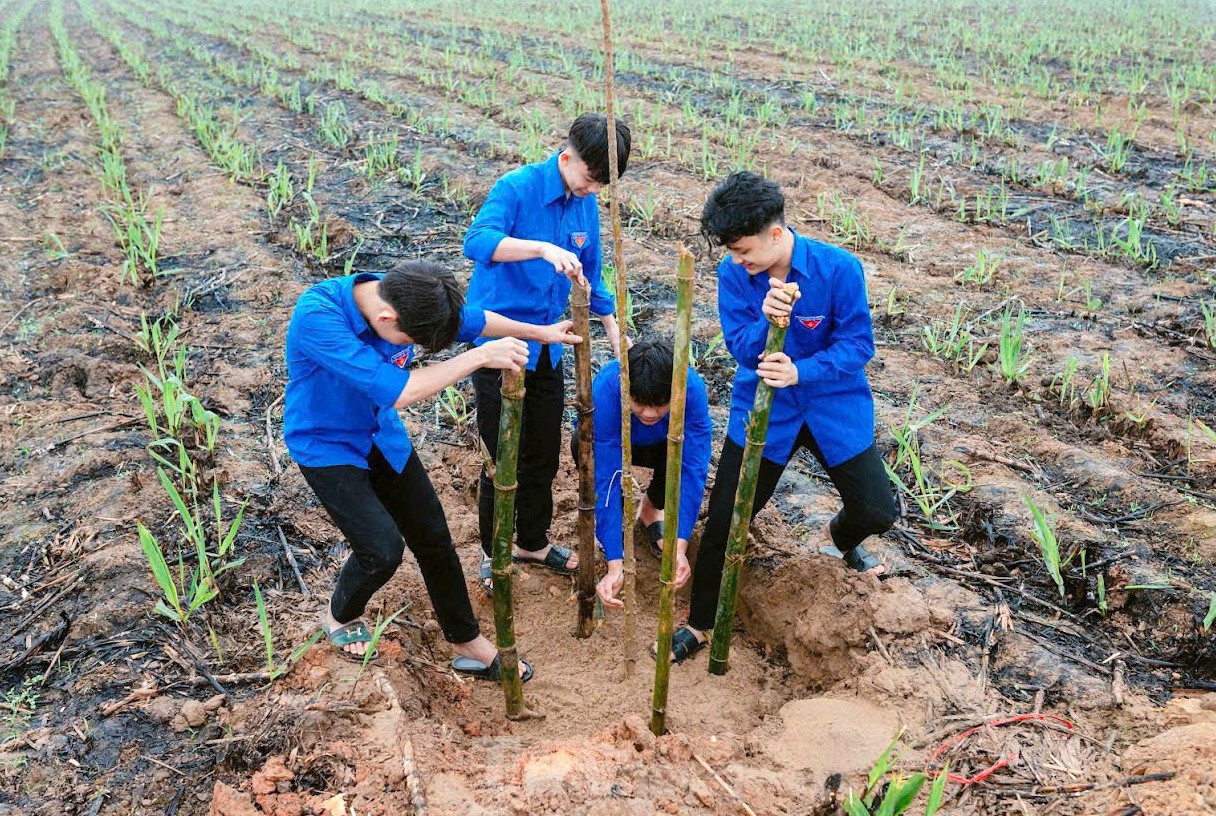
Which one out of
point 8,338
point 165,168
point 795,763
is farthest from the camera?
point 165,168

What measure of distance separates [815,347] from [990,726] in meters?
1.09

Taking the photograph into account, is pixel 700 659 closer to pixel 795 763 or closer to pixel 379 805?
pixel 795 763

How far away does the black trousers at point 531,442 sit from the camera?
2846mm

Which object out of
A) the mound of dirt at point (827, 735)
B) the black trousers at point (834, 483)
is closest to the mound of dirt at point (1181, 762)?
the mound of dirt at point (827, 735)

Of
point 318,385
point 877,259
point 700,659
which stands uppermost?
point 318,385

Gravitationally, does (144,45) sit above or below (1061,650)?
above

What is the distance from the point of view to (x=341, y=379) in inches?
88.8

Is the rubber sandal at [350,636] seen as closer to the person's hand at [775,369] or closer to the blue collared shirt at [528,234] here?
the blue collared shirt at [528,234]

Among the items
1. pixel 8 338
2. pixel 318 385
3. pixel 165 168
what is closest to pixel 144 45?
pixel 165 168

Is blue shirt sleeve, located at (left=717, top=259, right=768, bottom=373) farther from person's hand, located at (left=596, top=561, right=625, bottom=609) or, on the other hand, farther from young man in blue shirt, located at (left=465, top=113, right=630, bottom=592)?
person's hand, located at (left=596, top=561, right=625, bottom=609)

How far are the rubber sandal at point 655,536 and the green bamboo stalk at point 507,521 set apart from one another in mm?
953

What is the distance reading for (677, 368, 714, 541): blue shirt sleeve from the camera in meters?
2.76

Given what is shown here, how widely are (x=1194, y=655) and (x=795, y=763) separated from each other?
119cm

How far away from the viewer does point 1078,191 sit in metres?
6.03
